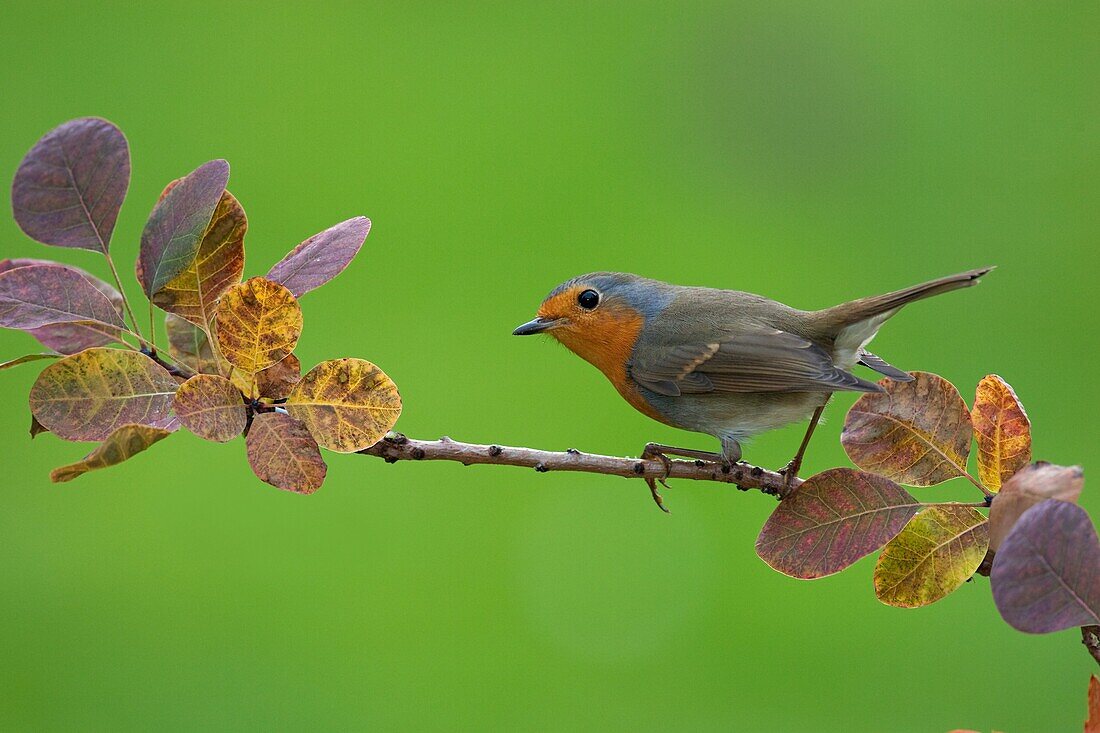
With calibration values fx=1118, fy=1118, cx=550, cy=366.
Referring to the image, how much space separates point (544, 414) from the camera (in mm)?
5707

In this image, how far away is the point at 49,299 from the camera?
1266 mm

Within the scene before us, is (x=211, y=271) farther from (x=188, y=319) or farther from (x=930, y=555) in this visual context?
(x=930, y=555)

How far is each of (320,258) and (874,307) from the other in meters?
1.51

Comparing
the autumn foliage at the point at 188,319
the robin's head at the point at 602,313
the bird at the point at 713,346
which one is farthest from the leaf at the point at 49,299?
the robin's head at the point at 602,313

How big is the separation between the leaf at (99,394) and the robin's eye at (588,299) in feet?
5.49

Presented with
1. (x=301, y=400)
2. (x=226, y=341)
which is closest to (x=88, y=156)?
(x=226, y=341)

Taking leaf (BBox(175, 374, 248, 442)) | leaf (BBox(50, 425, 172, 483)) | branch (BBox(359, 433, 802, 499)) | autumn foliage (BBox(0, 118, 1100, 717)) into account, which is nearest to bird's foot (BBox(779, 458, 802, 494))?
branch (BBox(359, 433, 802, 499))

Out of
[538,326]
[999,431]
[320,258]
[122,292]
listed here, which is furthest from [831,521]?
[538,326]

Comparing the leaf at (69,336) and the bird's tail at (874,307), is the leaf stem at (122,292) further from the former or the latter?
the bird's tail at (874,307)

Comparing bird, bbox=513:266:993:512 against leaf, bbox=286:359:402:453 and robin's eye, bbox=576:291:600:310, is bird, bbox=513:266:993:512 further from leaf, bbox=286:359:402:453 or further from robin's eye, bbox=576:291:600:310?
leaf, bbox=286:359:402:453

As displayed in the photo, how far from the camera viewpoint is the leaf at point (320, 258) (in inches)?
50.8

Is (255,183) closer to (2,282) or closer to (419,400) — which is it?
(419,400)

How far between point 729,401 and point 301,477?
162 centimetres

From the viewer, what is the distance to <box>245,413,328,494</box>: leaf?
1186mm
